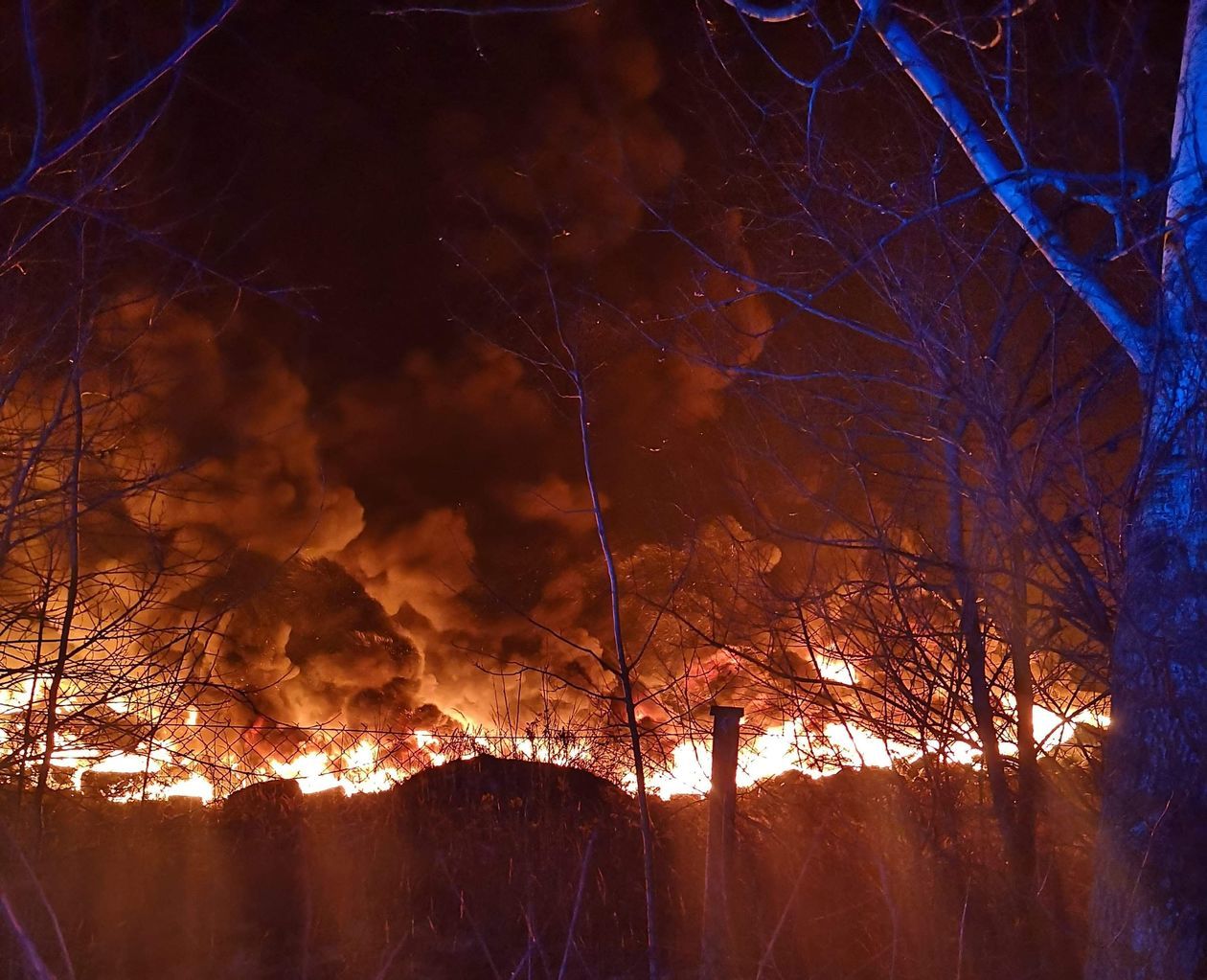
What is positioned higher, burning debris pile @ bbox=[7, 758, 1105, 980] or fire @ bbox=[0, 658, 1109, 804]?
fire @ bbox=[0, 658, 1109, 804]

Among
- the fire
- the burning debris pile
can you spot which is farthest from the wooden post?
the fire

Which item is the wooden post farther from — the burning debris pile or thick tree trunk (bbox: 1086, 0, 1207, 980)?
thick tree trunk (bbox: 1086, 0, 1207, 980)

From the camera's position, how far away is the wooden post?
4352mm

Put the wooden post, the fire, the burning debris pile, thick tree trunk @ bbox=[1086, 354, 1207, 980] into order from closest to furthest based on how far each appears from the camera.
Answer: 1. thick tree trunk @ bbox=[1086, 354, 1207, 980]
2. the wooden post
3. the burning debris pile
4. the fire

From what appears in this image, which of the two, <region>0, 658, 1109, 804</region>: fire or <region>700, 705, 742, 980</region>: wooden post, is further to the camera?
<region>0, 658, 1109, 804</region>: fire

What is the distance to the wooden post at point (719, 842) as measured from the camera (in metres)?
4.35

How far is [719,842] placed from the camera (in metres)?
4.41

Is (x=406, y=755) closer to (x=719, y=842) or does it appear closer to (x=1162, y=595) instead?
(x=719, y=842)

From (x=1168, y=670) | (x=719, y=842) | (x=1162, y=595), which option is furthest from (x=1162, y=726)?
(x=719, y=842)

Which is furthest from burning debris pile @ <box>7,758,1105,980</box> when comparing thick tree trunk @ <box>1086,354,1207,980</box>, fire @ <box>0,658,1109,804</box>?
thick tree trunk @ <box>1086,354,1207,980</box>

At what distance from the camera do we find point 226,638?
1108 cm

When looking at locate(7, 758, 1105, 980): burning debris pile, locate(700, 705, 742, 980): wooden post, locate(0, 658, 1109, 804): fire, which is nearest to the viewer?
locate(700, 705, 742, 980): wooden post

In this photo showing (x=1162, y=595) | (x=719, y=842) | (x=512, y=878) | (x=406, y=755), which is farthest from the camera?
(x=406, y=755)

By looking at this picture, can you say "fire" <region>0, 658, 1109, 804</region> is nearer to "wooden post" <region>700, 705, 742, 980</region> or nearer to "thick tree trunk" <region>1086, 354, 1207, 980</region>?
"thick tree trunk" <region>1086, 354, 1207, 980</region>
